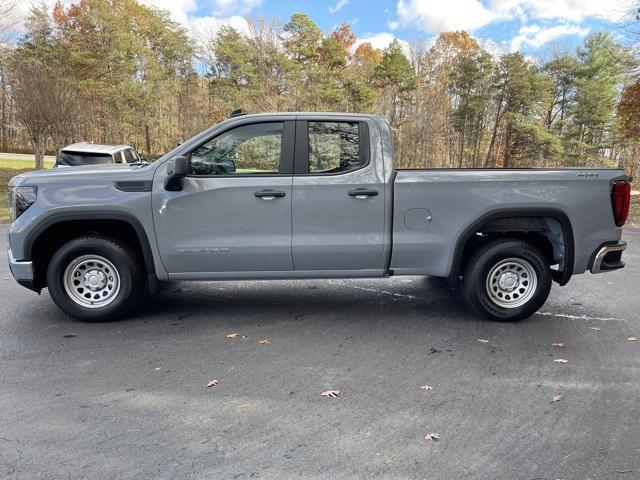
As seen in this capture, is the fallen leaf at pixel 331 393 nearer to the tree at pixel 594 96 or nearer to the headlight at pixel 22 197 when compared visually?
the headlight at pixel 22 197

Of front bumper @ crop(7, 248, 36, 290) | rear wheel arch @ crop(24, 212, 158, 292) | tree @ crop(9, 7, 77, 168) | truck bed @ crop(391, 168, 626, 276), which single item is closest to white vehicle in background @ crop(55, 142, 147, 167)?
rear wheel arch @ crop(24, 212, 158, 292)

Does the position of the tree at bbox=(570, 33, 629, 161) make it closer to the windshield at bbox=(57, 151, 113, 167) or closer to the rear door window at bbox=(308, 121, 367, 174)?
the windshield at bbox=(57, 151, 113, 167)

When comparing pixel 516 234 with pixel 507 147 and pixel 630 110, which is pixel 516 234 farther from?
pixel 507 147

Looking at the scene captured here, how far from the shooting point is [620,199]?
4652mm

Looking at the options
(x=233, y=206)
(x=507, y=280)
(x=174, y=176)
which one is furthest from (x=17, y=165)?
(x=507, y=280)

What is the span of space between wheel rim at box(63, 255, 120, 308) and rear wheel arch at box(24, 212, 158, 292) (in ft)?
0.96

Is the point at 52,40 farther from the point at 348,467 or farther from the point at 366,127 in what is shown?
the point at 348,467

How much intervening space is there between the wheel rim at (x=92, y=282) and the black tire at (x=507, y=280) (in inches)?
141

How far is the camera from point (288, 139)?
4680 mm

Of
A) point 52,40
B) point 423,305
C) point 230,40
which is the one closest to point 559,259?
point 423,305

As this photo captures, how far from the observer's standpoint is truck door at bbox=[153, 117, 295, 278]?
4.54 meters

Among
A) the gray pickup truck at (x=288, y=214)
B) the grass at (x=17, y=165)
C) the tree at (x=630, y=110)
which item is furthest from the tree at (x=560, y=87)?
the gray pickup truck at (x=288, y=214)

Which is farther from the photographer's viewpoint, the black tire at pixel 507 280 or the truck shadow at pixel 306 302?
the truck shadow at pixel 306 302

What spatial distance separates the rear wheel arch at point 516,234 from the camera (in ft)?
15.2
